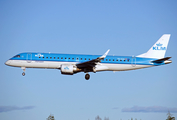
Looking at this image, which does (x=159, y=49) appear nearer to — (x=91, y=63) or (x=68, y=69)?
(x=91, y=63)

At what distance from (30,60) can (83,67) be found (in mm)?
8371

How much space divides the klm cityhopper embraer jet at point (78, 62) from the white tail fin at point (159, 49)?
1.40m

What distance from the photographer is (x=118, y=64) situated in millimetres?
53219

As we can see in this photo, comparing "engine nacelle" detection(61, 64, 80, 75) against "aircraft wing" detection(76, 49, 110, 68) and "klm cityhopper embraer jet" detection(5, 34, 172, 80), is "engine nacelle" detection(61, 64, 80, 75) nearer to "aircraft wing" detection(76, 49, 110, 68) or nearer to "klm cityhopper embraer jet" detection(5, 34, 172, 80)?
"klm cityhopper embraer jet" detection(5, 34, 172, 80)

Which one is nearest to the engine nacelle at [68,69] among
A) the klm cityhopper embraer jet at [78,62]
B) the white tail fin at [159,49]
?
the klm cityhopper embraer jet at [78,62]

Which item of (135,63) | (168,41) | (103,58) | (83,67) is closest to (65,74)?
(83,67)

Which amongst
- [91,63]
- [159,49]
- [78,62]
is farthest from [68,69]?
[159,49]

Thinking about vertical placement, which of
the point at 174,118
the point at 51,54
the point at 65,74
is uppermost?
the point at 51,54

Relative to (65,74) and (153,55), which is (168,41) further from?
(65,74)

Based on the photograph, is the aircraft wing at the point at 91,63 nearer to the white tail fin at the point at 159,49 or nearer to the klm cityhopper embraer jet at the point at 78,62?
the klm cityhopper embraer jet at the point at 78,62

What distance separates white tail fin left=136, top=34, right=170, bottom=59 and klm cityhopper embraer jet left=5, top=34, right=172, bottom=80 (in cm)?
140

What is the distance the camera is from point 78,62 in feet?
172

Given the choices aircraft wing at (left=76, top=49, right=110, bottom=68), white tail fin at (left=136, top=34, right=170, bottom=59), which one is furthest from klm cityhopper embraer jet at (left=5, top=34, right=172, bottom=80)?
white tail fin at (left=136, top=34, right=170, bottom=59)

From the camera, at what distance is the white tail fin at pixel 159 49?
2196 inches
